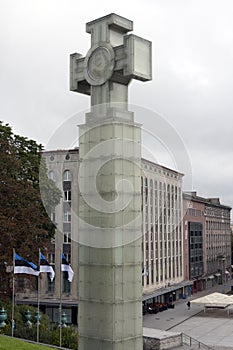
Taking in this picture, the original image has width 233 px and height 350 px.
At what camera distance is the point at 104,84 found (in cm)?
2069

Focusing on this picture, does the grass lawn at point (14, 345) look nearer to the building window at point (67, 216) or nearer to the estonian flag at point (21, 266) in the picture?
the estonian flag at point (21, 266)

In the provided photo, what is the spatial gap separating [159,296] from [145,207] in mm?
16883

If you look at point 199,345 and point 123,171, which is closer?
point 123,171

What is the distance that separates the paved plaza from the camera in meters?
45.0

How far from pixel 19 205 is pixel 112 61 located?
18140mm

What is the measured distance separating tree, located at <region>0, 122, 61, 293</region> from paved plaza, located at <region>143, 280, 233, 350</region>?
17051mm

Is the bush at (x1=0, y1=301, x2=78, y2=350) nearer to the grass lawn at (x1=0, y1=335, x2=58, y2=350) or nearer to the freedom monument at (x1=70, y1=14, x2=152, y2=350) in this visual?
the grass lawn at (x1=0, y1=335, x2=58, y2=350)

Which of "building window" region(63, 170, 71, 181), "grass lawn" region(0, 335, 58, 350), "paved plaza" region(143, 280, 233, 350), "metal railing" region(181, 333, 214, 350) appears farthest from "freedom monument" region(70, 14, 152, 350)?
"building window" region(63, 170, 71, 181)

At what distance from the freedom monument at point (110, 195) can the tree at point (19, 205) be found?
45.1ft

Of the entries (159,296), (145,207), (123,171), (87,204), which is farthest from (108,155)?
(159,296)

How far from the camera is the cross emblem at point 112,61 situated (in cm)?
2008

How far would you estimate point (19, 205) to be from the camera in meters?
35.9

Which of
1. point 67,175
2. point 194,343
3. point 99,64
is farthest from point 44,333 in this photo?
point 67,175

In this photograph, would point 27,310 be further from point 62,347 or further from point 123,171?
point 123,171
